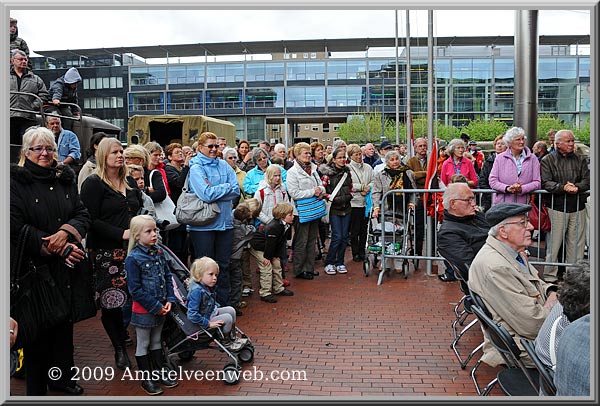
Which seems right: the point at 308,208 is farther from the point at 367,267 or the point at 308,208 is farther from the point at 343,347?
the point at 343,347

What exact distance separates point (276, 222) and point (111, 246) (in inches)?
112

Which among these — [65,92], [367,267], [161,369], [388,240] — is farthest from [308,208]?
[65,92]

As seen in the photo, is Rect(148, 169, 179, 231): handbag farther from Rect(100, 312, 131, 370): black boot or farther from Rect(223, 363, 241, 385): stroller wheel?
Rect(223, 363, 241, 385): stroller wheel

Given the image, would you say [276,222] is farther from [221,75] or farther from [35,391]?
[221,75]

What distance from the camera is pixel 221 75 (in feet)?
120

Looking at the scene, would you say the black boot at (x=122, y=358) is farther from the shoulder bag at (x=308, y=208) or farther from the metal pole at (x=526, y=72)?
the metal pole at (x=526, y=72)

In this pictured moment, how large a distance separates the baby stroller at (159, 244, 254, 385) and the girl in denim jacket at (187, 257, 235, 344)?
61 mm

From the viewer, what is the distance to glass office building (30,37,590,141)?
Answer: 20812mm

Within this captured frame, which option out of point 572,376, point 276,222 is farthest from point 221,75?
point 572,376

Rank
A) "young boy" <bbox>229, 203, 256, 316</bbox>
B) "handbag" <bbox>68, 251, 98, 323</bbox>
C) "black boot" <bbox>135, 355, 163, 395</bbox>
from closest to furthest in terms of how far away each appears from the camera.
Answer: "handbag" <bbox>68, 251, 98, 323</bbox> < "black boot" <bbox>135, 355, 163, 395</bbox> < "young boy" <bbox>229, 203, 256, 316</bbox>

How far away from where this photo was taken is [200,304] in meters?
4.75

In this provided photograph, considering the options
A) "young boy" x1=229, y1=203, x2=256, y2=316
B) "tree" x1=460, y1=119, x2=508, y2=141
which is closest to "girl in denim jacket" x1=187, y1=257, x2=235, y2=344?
"young boy" x1=229, y1=203, x2=256, y2=316

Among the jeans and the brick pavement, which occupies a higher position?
the jeans

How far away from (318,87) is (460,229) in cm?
4901
